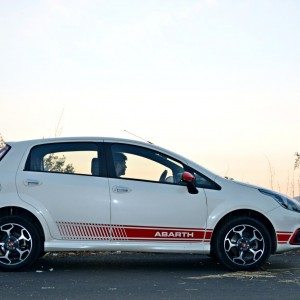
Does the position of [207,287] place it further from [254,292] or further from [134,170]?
[134,170]

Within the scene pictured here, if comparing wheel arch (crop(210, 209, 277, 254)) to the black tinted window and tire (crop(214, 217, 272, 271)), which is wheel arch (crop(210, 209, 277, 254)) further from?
the black tinted window

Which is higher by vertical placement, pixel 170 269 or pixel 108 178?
pixel 108 178

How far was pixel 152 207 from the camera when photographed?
9523 millimetres

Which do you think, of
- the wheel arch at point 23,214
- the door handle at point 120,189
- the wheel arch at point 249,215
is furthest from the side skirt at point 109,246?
the door handle at point 120,189

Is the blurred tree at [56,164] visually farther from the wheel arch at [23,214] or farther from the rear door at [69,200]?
the wheel arch at [23,214]

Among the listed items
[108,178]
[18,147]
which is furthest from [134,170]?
[18,147]

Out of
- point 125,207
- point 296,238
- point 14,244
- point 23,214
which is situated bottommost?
point 14,244

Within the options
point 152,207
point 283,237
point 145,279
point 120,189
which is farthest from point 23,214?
point 283,237

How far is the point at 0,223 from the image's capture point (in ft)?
30.9

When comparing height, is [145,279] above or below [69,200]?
below

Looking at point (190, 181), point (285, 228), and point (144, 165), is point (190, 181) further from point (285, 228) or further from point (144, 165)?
point (285, 228)

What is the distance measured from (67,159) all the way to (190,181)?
1680 mm

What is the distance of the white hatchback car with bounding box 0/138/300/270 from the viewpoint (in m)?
9.46

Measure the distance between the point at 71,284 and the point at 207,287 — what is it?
156cm
